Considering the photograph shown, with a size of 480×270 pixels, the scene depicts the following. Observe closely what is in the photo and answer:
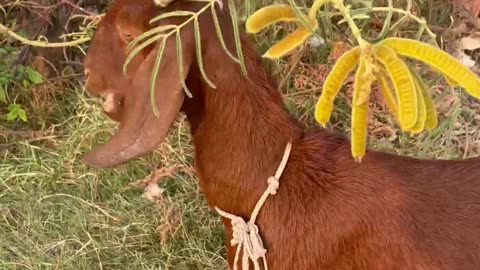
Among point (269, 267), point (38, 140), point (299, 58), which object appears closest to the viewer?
point (269, 267)

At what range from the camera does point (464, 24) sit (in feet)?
12.0

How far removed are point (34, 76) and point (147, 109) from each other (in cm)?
184

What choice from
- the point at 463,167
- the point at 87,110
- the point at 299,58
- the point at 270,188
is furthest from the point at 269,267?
the point at 87,110

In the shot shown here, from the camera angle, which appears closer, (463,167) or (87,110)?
(463,167)

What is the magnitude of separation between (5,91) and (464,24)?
1.80 metres

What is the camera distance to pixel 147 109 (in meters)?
1.84

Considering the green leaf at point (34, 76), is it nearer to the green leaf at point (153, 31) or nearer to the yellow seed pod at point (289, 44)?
the green leaf at point (153, 31)

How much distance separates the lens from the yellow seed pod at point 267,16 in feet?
5.35

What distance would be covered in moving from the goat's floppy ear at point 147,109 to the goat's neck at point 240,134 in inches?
4.2

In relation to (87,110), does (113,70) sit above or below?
above

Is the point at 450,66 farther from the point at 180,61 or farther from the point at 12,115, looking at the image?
the point at 12,115

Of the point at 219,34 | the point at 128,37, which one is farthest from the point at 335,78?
Result: the point at 128,37

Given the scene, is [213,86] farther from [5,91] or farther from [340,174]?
[5,91]

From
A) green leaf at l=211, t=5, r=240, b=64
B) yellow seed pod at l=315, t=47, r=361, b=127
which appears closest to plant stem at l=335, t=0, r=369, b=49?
yellow seed pod at l=315, t=47, r=361, b=127
